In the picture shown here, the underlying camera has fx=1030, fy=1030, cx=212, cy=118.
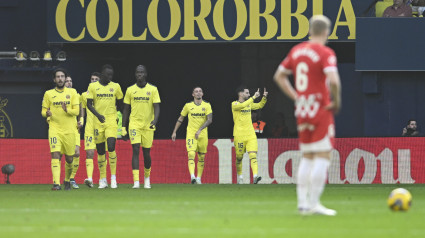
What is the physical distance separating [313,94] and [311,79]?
0.56 feet

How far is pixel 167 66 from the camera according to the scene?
29.6 m

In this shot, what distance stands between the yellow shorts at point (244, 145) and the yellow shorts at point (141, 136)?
140 inches

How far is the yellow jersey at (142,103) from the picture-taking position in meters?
20.2

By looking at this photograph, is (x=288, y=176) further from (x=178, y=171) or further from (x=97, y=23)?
(x=97, y=23)

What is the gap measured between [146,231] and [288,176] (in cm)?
1417

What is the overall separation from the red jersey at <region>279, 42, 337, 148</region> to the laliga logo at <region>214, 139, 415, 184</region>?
41.4ft

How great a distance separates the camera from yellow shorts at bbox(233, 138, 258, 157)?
23.2 metres

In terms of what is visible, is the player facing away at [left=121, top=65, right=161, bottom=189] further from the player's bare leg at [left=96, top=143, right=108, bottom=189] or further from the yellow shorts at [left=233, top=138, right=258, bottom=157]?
the yellow shorts at [left=233, top=138, right=258, bottom=157]

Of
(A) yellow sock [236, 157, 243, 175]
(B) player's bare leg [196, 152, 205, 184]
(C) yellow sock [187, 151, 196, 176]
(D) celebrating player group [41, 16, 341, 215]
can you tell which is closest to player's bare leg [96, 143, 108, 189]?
(D) celebrating player group [41, 16, 341, 215]

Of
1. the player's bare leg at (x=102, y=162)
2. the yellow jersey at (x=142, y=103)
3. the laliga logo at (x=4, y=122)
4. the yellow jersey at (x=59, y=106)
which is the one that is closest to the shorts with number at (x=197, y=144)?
the player's bare leg at (x=102, y=162)

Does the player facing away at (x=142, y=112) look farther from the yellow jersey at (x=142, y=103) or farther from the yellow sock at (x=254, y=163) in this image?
the yellow sock at (x=254, y=163)

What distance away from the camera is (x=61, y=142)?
18953 millimetres

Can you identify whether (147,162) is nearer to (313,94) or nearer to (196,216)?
(196,216)

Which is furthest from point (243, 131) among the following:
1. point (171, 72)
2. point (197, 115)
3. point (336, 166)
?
point (171, 72)
